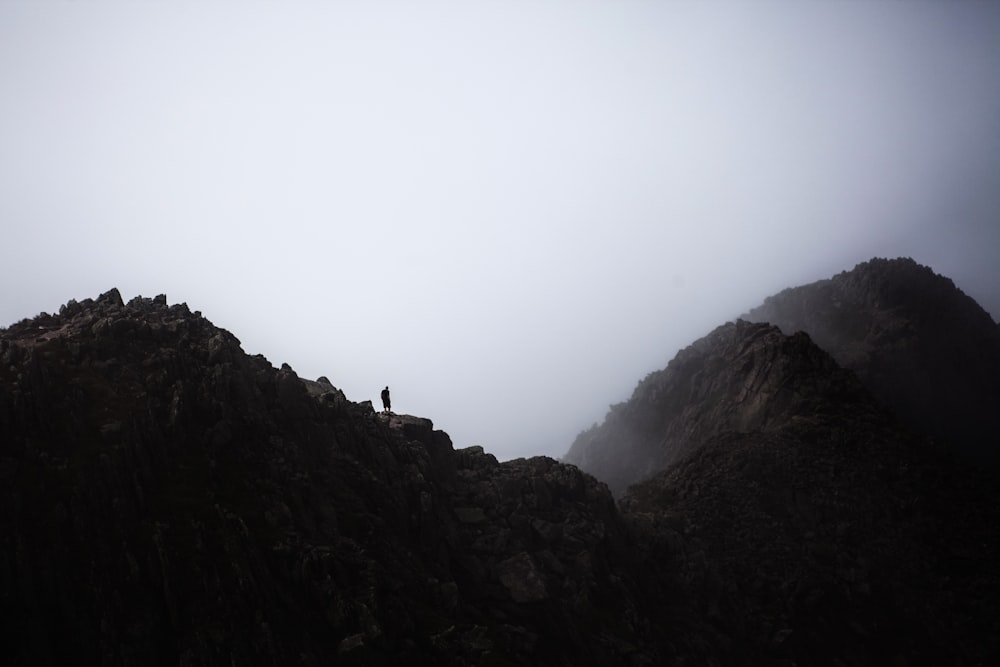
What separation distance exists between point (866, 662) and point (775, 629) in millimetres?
10366

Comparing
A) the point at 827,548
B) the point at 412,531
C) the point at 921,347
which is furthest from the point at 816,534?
the point at 921,347

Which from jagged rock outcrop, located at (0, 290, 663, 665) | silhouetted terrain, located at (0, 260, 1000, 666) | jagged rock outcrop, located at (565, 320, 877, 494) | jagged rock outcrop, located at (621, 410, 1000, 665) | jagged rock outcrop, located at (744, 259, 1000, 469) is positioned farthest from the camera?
jagged rock outcrop, located at (744, 259, 1000, 469)

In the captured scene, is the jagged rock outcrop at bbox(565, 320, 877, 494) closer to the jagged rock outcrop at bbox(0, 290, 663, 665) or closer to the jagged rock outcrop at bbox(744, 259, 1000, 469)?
the jagged rock outcrop at bbox(744, 259, 1000, 469)

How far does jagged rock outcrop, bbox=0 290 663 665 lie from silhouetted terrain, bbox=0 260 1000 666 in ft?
0.51

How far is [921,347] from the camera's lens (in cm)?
11500

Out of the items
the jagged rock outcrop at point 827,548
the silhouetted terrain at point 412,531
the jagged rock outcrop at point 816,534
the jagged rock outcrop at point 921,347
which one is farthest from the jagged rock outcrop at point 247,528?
the jagged rock outcrop at point 921,347

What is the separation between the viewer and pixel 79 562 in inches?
1150

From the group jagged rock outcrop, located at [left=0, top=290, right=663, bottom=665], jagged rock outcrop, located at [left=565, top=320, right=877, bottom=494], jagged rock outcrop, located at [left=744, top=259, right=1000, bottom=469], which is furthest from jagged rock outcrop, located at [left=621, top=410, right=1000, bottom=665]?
jagged rock outcrop, located at [left=744, top=259, right=1000, bottom=469]

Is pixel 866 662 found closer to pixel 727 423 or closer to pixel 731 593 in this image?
pixel 731 593

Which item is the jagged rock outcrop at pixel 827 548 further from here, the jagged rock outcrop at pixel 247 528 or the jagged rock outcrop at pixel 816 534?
the jagged rock outcrop at pixel 247 528

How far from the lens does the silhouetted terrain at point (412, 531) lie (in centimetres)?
3045

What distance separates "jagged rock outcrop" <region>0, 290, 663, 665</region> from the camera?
95.3 feet

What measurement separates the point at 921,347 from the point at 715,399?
161 ft

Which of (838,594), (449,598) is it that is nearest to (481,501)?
(449,598)
